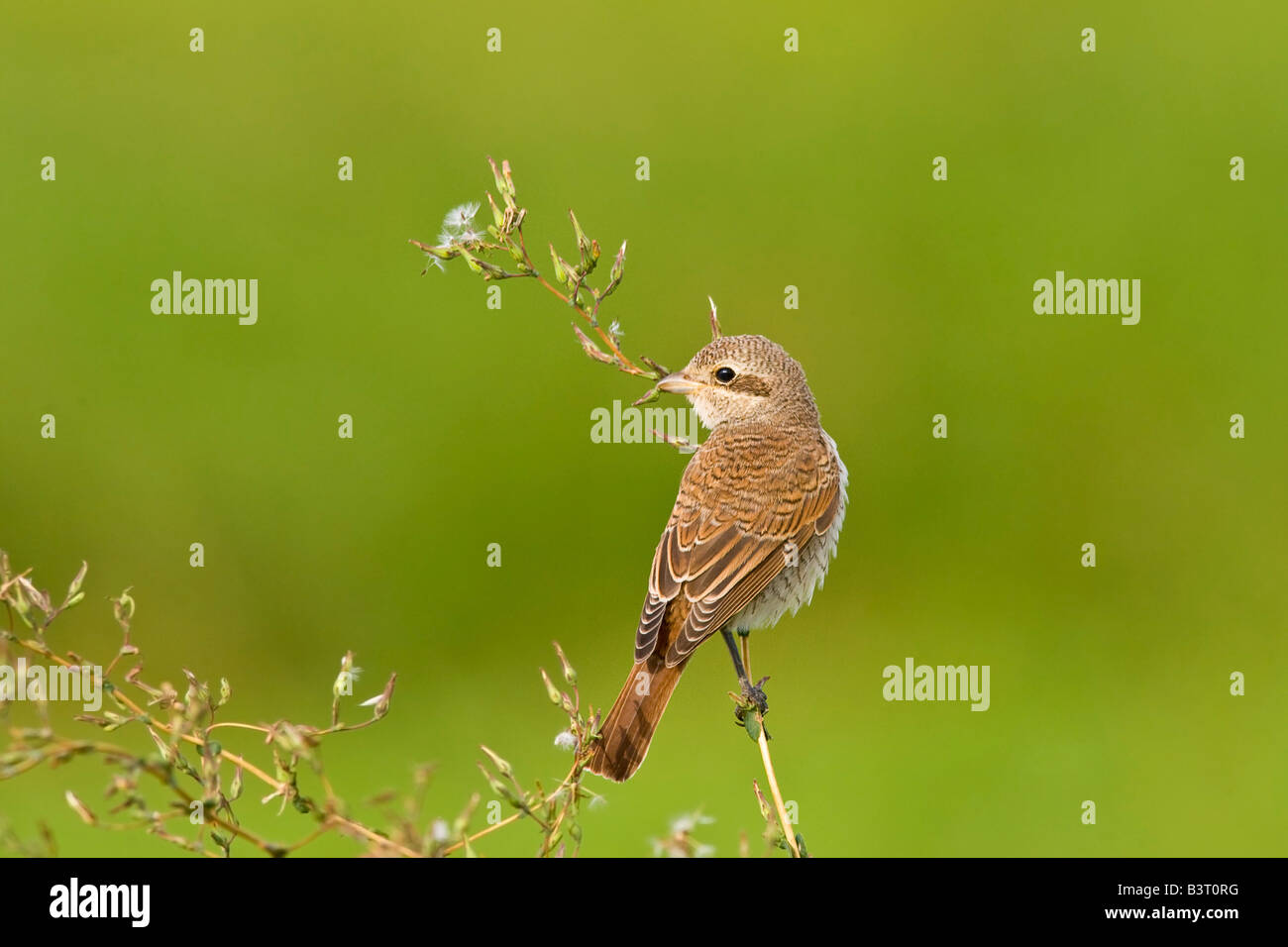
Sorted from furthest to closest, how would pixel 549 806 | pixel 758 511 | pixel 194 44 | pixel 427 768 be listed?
pixel 194 44
pixel 758 511
pixel 549 806
pixel 427 768

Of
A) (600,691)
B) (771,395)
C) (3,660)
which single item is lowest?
(600,691)

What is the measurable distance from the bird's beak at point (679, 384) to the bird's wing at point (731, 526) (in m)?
0.24

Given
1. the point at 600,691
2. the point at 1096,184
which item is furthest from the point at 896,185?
the point at 600,691

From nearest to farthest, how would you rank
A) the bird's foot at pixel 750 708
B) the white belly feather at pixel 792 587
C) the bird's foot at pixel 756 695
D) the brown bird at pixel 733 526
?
the bird's foot at pixel 750 708, the bird's foot at pixel 756 695, the brown bird at pixel 733 526, the white belly feather at pixel 792 587

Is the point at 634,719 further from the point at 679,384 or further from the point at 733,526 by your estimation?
the point at 679,384

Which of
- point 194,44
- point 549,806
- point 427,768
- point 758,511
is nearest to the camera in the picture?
point 427,768

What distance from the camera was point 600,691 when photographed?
32.0ft

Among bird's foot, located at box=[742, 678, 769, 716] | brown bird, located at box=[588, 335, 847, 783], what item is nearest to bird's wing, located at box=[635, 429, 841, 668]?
brown bird, located at box=[588, 335, 847, 783]

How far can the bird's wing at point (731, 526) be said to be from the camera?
4.03 meters

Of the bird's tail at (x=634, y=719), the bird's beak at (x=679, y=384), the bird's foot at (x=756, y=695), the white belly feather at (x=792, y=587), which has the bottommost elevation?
the bird's tail at (x=634, y=719)

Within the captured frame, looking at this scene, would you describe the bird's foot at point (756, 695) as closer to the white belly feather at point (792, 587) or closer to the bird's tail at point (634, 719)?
the bird's tail at point (634, 719)

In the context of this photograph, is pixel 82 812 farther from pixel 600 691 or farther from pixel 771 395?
pixel 600 691

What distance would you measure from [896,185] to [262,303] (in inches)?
177

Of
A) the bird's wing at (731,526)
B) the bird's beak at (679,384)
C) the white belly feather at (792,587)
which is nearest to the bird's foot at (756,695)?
the bird's wing at (731,526)
